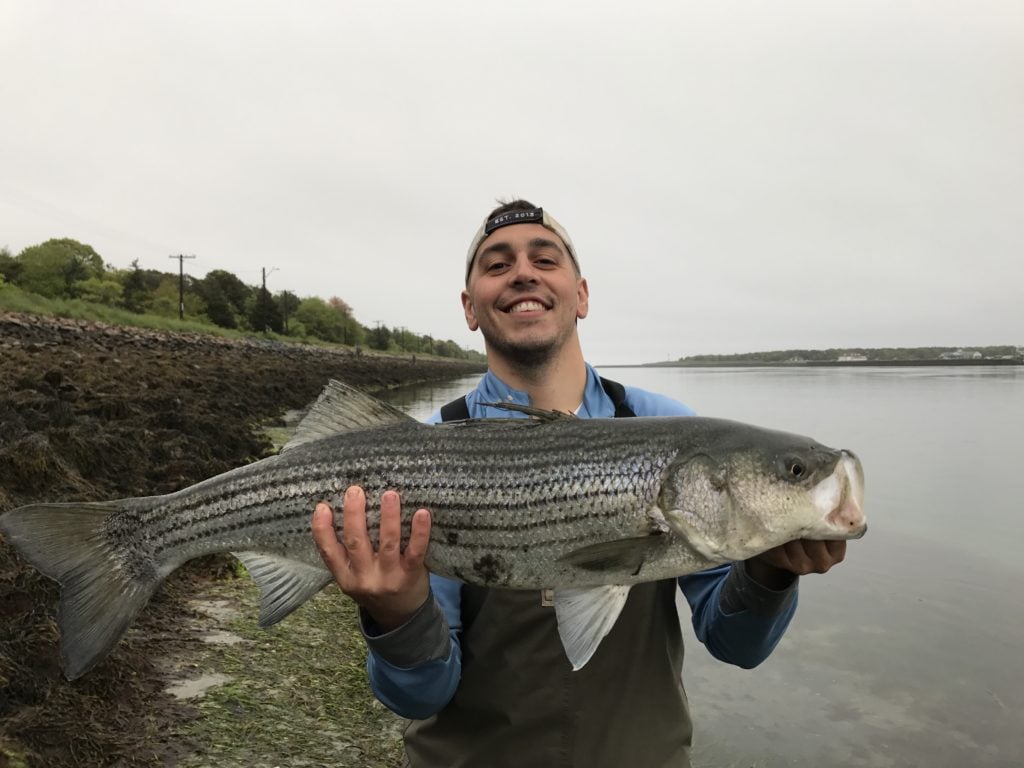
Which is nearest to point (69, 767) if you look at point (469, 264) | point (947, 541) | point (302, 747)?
point (302, 747)


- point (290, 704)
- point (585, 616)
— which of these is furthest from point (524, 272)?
point (290, 704)

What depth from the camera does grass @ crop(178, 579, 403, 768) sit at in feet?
13.3

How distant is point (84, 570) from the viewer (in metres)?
2.89

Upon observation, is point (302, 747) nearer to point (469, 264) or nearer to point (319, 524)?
point (319, 524)

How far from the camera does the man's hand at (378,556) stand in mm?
2754

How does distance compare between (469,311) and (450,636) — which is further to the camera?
(469,311)

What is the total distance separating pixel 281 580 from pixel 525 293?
6.83 ft

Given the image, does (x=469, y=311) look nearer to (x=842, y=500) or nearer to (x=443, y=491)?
(x=443, y=491)

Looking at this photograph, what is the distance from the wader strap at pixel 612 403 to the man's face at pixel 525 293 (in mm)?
422

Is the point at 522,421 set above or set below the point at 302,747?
above

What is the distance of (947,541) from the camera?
12.0 meters

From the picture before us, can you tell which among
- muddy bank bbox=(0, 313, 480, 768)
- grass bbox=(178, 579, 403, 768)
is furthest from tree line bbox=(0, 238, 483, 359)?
grass bbox=(178, 579, 403, 768)

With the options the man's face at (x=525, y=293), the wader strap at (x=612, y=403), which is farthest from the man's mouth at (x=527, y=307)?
the wader strap at (x=612, y=403)

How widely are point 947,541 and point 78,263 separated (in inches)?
3465
